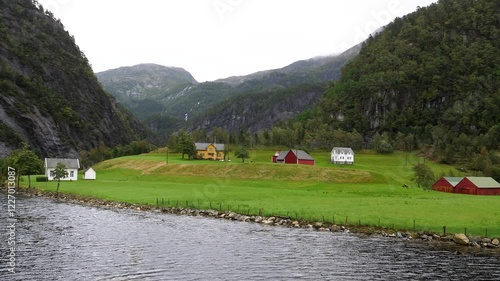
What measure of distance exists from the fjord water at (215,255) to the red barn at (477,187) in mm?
74337

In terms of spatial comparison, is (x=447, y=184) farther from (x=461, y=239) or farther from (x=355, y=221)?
(x=461, y=239)

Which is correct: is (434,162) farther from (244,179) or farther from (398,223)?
(398,223)

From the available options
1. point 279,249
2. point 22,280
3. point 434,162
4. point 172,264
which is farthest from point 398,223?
Result: point 434,162

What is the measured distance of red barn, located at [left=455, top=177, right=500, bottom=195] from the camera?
10881 cm

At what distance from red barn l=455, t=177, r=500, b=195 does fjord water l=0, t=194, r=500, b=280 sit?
244 feet

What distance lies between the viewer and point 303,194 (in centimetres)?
8425

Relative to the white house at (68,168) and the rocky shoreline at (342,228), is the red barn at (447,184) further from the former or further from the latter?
the white house at (68,168)

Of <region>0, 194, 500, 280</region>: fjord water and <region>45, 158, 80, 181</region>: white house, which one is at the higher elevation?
<region>45, 158, 80, 181</region>: white house

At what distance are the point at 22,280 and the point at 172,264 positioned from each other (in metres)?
10.9

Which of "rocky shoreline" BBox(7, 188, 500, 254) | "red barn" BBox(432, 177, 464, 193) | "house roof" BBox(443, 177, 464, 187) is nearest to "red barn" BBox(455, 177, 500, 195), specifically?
"red barn" BBox(432, 177, 464, 193)

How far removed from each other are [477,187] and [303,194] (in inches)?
2093

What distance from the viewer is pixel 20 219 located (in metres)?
55.3

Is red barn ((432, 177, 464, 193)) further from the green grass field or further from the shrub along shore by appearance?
the green grass field

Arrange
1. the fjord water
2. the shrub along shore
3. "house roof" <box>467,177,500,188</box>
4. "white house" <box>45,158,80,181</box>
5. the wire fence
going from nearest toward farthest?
the fjord water → the wire fence → the shrub along shore → "house roof" <box>467,177,500,188</box> → "white house" <box>45,158,80,181</box>
